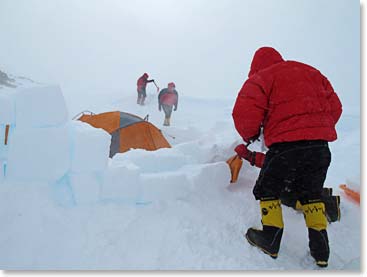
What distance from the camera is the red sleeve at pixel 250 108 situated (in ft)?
3.14

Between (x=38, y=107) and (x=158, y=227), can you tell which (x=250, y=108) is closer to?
(x=158, y=227)

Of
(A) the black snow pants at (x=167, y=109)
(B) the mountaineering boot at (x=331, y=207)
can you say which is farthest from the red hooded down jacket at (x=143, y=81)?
(B) the mountaineering boot at (x=331, y=207)

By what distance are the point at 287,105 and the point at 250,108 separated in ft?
0.37

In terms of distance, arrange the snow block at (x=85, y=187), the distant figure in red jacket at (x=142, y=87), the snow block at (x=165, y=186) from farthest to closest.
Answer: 1. the distant figure in red jacket at (x=142, y=87)
2. the snow block at (x=165, y=186)
3. the snow block at (x=85, y=187)

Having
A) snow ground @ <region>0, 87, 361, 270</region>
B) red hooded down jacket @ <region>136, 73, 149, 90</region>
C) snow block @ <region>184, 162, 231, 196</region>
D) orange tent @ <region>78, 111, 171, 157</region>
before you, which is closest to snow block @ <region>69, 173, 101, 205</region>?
snow ground @ <region>0, 87, 361, 270</region>

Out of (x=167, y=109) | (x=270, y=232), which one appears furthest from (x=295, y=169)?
(x=167, y=109)

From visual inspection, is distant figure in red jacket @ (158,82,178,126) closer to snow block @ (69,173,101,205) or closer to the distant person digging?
the distant person digging

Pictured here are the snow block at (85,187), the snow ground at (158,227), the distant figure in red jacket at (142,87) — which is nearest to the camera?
the snow ground at (158,227)

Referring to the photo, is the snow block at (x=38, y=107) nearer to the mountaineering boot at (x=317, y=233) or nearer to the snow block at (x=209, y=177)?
the snow block at (x=209, y=177)

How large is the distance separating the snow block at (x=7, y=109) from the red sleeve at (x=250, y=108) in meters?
0.70

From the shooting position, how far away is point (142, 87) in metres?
5.00

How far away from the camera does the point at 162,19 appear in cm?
156

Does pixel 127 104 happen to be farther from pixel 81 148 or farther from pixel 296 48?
pixel 81 148

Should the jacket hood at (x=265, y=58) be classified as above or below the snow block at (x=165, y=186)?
above
